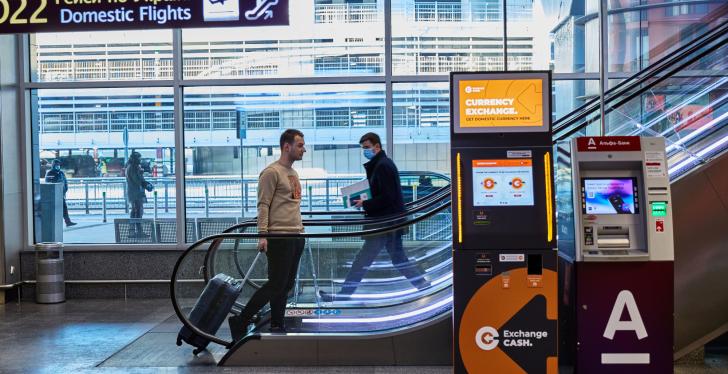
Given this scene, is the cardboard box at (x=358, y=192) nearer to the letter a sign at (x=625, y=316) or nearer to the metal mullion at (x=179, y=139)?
the metal mullion at (x=179, y=139)

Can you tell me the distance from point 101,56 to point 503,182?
19.2 ft

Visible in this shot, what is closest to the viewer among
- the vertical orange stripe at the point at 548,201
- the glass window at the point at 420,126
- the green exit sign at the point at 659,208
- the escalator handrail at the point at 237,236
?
the vertical orange stripe at the point at 548,201

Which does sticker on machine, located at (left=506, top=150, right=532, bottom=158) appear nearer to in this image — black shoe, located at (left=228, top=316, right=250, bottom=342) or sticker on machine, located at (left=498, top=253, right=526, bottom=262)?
sticker on machine, located at (left=498, top=253, right=526, bottom=262)

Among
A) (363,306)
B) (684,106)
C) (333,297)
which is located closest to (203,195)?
(333,297)

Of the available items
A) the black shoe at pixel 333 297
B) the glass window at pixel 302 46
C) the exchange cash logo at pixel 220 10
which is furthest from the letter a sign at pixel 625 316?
the glass window at pixel 302 46

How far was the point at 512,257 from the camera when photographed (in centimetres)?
475

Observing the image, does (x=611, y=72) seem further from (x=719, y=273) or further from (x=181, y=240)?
(x=181, y=240)

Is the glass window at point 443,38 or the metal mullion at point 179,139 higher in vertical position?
the glass window at point 443,38

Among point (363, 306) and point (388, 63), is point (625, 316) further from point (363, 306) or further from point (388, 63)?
point (388, 63)

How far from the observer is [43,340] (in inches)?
260

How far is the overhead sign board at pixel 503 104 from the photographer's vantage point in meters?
4.78

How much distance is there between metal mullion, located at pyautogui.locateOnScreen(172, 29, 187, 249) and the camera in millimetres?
8656

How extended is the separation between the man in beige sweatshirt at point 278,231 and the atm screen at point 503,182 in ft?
4.85

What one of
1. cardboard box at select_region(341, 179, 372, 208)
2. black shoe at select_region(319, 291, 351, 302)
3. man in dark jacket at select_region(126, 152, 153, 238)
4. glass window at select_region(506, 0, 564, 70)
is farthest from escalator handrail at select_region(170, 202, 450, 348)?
glass window at select_region(506, 0, 564, 70)
